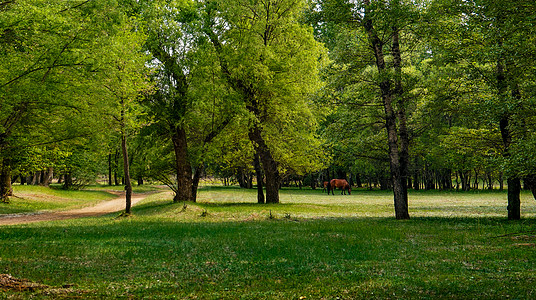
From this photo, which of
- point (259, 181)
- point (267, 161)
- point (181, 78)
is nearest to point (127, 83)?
point (181, 78)

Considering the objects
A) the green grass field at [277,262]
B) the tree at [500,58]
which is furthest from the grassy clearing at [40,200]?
the tree at [500,58]

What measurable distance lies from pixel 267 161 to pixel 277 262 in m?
24.6

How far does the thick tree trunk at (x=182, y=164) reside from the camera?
3275cm

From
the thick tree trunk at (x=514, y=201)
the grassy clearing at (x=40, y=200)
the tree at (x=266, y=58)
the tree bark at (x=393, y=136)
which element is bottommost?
the grassy clearing at (x=40, y=200)

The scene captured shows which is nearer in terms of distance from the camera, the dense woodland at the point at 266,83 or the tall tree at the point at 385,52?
the dense woodland at the point at 266,83

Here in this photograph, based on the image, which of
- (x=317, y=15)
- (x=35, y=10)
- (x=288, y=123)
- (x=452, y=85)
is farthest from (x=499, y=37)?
(x=288, y=123)

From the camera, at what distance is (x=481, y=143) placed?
22219 mm

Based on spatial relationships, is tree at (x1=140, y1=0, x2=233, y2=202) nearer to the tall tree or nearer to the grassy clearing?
the tall tree

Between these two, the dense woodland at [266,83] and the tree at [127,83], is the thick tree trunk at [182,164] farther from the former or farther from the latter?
the tree at [127,83]

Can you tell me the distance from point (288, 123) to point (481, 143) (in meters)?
17.8

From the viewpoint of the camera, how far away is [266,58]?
103ft

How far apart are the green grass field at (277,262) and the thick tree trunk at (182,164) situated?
14.3 meters

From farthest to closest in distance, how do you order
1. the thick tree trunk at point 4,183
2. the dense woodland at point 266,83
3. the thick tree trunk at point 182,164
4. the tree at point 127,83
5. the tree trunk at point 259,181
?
the tree trunk at point 259,181 → the thick tree trunk at point 4,183 → the thick tree trunk at point 182,164 → the tree at point 127,83 → the dense woodland at point 266,83

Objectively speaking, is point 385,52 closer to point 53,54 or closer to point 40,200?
point 53,54
